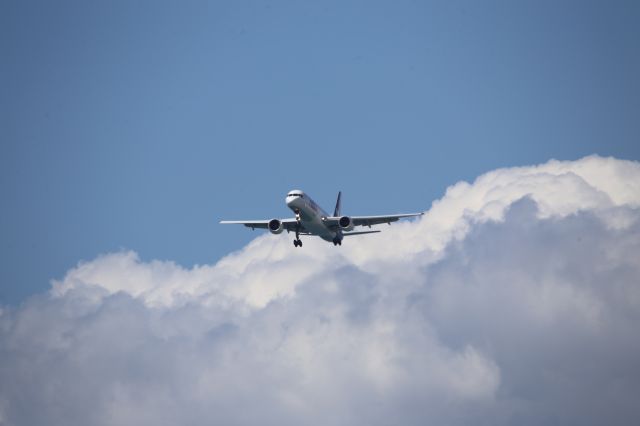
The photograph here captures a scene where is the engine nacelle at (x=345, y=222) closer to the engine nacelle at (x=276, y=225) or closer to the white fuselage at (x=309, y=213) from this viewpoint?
the white fuselage at (x=309, y=213)

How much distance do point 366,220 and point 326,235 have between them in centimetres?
486

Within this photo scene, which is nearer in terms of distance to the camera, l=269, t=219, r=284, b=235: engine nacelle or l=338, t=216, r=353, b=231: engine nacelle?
l=269, t=219, r=284, b=235: engine nacelle

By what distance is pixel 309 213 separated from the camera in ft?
316

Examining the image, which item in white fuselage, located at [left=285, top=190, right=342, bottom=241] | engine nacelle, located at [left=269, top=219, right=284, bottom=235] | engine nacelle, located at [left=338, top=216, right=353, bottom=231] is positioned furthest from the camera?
engine nacelle, located at [left=338, top=216, right=353, bottom=231]

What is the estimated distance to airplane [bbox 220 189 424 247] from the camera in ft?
313

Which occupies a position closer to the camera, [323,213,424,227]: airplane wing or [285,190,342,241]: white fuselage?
[285,190,342,241]: white fuselage

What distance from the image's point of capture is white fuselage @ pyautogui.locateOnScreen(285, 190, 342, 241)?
9456 cm

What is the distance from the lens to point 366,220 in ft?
339

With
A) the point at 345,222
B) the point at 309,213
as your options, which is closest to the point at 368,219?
the point at 345,222

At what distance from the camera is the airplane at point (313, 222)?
9525 centimetres

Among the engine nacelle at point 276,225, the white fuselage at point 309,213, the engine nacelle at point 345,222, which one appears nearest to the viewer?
the white fuselage at point 309,213

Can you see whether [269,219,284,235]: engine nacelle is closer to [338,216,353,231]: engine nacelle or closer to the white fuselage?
the white fuselage

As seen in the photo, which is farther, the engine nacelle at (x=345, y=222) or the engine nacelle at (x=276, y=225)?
the engine nacelle at (x=345, y=222)

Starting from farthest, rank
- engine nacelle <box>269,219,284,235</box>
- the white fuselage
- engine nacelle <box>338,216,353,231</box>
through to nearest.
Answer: engine nacelle <box>338,216,353,231</box>
engine nacelle <box>269,219,284,235</box>
the white fuselage
